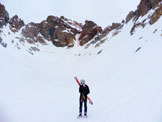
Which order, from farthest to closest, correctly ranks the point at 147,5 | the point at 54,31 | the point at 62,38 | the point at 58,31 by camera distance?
the point at 54,31, the point at 58,31, the point at 62,38, the point at 147,5

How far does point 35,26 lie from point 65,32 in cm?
1753

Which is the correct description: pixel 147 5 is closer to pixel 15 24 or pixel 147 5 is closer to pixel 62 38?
pixel 62 38

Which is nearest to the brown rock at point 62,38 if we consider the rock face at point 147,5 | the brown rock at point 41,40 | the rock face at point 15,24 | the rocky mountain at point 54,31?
the rocky mountain at point 54,31

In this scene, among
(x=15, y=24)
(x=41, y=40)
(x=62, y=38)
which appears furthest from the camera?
(x=62, y=38)

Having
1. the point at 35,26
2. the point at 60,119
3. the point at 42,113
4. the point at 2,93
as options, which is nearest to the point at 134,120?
the point at 60,119

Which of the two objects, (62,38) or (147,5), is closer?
(147,5)

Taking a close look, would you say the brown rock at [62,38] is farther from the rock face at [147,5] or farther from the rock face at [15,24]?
the rock face at [147,5]

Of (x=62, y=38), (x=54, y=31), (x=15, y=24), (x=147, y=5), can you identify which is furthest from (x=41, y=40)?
(x=147, y=5)

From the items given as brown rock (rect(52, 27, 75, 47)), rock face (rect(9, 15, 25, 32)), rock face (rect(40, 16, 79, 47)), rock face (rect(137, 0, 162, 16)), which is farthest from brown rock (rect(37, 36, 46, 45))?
rock face (rect(137, 0, 162, 16))

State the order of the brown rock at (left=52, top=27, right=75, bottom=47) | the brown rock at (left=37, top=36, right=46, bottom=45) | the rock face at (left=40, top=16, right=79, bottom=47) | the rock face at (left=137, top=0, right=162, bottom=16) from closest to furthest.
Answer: the rock face at (left=137, top=0, right=162, bottom=16)
the brown rock at (left=37, top=36, right=46, bottom=45)
the brown rock at (left=52, top=27, right=75, bottom=47)
the rock face at (left=40, top=16, right=79, bottom=47)

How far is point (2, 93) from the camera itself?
12.7m

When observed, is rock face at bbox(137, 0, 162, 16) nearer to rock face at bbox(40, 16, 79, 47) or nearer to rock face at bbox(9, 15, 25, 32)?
rock face at bbox(40, 16, 79, 47)

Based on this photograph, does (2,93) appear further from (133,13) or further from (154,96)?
(133,13)

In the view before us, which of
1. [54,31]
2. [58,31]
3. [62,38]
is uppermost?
[54,31]
